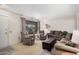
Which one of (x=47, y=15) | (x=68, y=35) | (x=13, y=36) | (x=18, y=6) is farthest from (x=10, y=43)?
(x=68, y=35)

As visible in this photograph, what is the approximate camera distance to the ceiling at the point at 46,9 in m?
2.37

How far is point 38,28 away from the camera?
243 centimetres

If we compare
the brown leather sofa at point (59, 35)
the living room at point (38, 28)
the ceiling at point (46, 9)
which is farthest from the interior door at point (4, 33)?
the brown leather sofa at point (59, 35)

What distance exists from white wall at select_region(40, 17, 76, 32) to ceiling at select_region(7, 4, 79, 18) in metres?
0.08

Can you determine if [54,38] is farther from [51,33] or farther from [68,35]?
[68,35]

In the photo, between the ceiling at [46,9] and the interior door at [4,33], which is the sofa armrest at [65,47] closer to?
the ceiling at [46,9]

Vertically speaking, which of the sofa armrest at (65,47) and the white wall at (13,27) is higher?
the white wall at (13,27)

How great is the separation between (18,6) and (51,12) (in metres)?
0.62

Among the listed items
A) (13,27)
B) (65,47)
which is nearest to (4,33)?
(13,27)

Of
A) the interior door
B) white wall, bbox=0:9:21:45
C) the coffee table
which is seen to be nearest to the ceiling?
white wall, bbox=0:9:21:45

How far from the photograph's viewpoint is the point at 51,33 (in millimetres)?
2424

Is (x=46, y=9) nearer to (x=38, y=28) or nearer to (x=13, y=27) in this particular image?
(x=38, y=28)

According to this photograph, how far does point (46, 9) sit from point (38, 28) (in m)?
0.38

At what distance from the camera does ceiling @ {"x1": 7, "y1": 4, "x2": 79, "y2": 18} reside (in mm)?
2373
